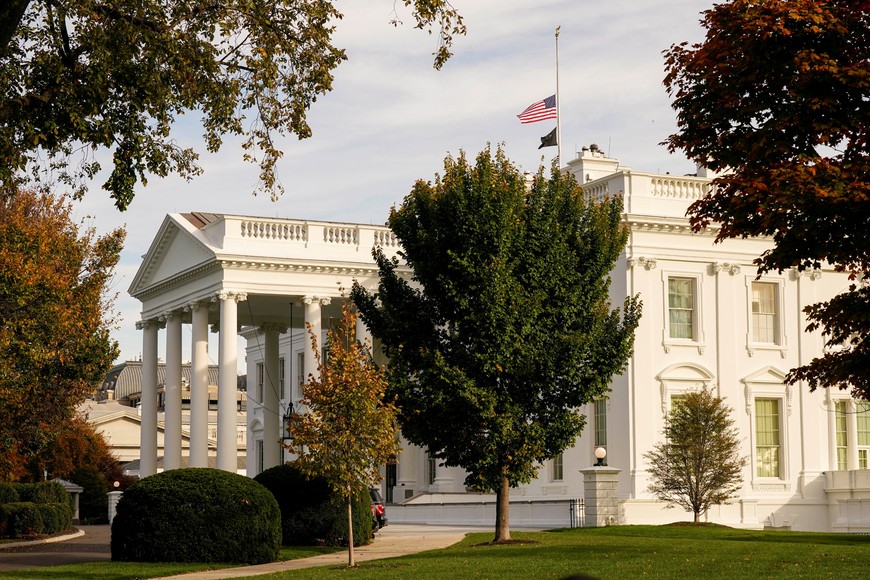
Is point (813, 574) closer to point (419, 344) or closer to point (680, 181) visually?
point (419, 344)

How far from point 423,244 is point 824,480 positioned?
68.0ft

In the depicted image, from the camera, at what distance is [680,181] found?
→ 44.5 m

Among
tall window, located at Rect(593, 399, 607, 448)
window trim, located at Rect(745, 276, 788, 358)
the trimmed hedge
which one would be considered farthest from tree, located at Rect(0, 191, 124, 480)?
window trim, located at Rect(745, 276, 788, 358)

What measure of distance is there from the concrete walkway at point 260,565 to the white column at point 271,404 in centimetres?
1339

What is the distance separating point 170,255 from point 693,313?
22.0m

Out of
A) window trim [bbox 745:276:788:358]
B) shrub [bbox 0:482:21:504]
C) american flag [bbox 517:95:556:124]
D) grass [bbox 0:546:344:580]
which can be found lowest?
grass [bbox 0:546:344:580]

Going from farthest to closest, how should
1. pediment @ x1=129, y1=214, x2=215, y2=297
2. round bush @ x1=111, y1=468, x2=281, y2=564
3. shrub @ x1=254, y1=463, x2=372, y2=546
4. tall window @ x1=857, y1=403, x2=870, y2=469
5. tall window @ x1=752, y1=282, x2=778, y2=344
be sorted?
pediment @ x1=129, y1=214, x2=215, y2=297
tall window @ x1=857, y1=403, x2=870, y2=469
tall window @ x1=752, y1=282, x2=778, y2=344
shrub @ x1=254, y1=463, x2=372, y2=546
round bush @ x1=111, y1=468, x2=281, y2=564

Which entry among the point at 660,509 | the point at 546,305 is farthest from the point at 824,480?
the point at 546,305

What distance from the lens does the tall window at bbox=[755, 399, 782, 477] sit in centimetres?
4425

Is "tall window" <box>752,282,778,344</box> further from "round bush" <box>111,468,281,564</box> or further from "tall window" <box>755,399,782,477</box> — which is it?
"round bush" <box>111,468,281,564</box>

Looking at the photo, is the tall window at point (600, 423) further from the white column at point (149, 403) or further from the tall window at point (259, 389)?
the tall window at point (259, 389)

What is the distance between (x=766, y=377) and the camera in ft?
147

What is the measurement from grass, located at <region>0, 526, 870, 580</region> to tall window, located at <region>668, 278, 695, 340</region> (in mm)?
13221

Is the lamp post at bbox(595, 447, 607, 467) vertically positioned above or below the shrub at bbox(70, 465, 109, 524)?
above
